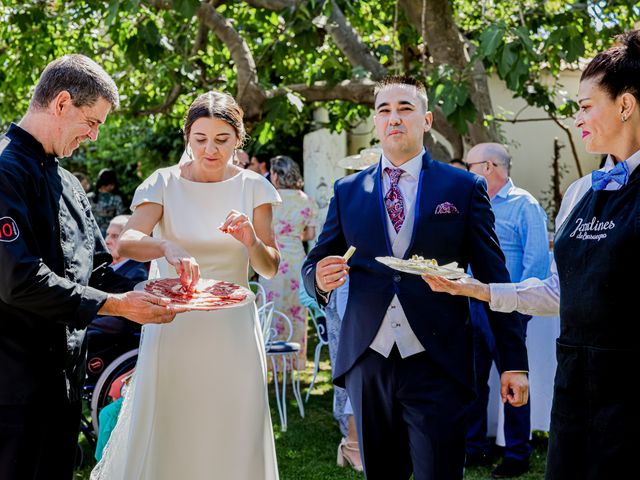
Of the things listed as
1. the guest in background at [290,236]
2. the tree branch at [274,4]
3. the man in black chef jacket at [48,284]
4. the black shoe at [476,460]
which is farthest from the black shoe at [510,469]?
the tree branch at [274,4]

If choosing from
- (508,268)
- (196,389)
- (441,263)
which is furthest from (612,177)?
(508,268)

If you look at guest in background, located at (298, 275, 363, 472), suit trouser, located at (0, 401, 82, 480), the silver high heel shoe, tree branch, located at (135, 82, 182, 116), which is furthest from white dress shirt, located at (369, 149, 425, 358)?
tree branch, located at (135, 82, 182, 116)

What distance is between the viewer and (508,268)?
566 cm

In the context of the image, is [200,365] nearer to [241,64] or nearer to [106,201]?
[241,64]

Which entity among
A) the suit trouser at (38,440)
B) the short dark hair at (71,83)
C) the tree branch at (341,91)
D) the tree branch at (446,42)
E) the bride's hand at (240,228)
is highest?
the tree branch at (446,42)

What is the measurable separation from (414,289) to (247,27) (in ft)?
25.0

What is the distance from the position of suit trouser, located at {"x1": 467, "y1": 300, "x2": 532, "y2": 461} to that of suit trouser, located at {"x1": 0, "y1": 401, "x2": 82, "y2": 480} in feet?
10.5

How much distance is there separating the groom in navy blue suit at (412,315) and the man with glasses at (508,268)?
2.42m

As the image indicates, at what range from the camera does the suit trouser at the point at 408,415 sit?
2973mm

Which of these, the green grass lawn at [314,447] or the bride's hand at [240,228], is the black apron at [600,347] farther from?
the green grass lawn at [314,447]

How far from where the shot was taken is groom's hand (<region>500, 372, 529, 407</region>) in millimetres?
3023

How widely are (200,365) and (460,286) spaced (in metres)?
1.42

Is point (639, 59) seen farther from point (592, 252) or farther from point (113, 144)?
point (113, 144)

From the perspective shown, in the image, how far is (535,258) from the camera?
548 centimetres
